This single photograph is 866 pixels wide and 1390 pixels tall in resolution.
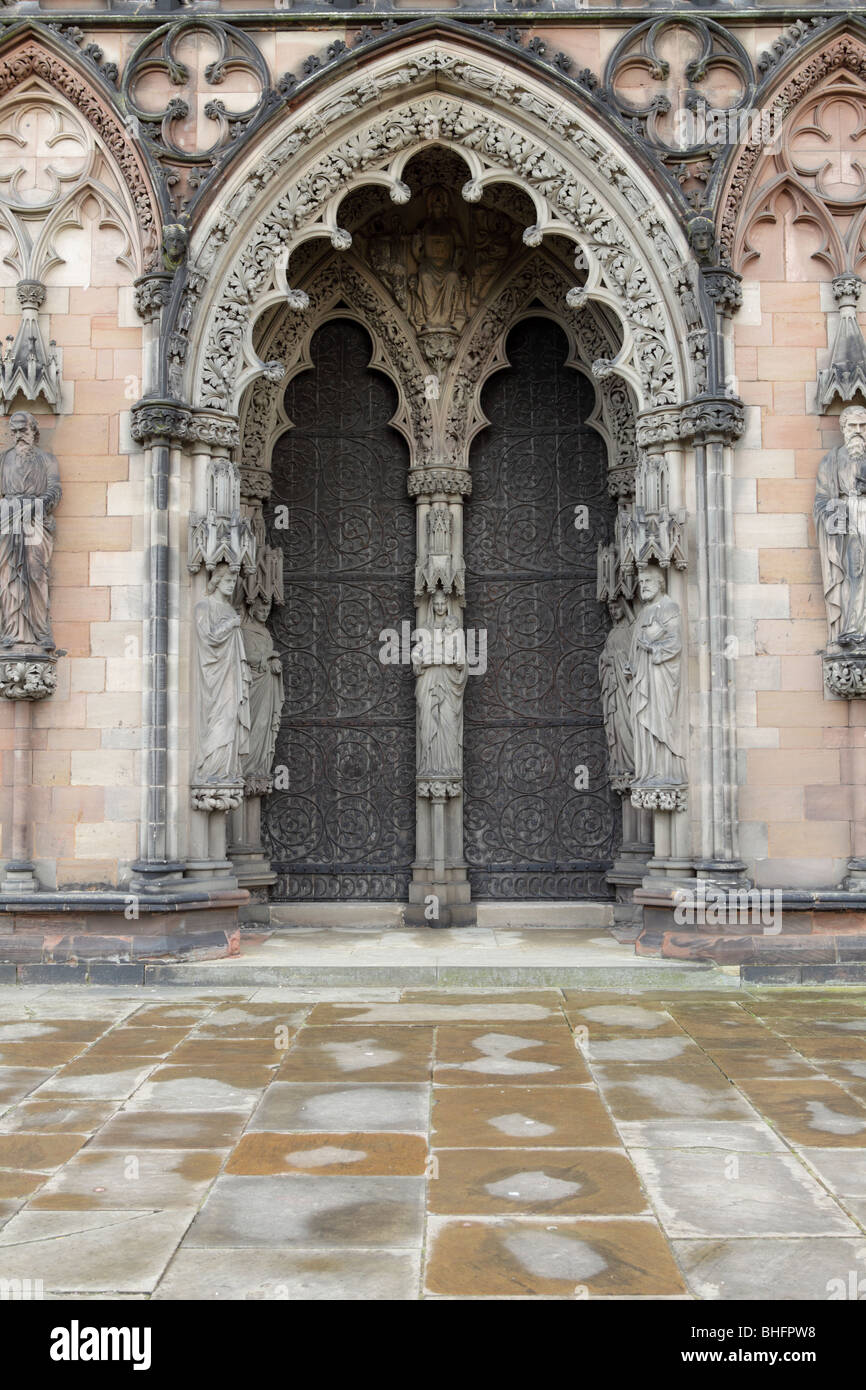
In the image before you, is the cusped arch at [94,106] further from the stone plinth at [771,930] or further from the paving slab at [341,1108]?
the paving slab at [341,1108]

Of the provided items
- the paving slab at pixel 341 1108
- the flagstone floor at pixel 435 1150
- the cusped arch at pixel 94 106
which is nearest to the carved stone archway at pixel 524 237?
the cusped arch at pixel 94 106

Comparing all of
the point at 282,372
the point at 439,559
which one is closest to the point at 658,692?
the point at 439,559

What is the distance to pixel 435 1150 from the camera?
5594 millimetres

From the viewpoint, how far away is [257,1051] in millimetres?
7457

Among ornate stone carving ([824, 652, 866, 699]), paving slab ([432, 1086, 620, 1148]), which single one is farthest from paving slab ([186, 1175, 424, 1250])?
ornate stone carving ([824, 652, 866, 699])

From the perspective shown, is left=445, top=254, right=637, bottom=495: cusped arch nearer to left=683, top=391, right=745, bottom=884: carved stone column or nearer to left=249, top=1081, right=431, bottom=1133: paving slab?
left=683, top=391, right=745, bottom=884: carved stone column

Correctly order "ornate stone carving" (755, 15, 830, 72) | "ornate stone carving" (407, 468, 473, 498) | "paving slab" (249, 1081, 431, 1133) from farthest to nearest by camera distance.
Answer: "ornate stone carving" (407, 468, 473, 498) → "ornate stone carving" (755, 15, 830, 72) → "paving slab" (249, 1081, 431, 1133)

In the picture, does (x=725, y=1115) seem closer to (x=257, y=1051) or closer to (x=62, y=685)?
(x=257, y=1051)

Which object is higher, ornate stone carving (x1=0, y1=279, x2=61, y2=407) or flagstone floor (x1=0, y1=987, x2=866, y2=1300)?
ornate stone carving (x1=0, y1=279, x2=61, y2=407)

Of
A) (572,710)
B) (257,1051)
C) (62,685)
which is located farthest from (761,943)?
(62,685)

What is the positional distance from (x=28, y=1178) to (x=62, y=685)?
585 centimetres

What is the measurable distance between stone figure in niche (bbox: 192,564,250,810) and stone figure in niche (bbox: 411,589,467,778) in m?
2.39

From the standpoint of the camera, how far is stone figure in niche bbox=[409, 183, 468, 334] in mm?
12773

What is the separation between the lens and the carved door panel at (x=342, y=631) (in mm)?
12719
